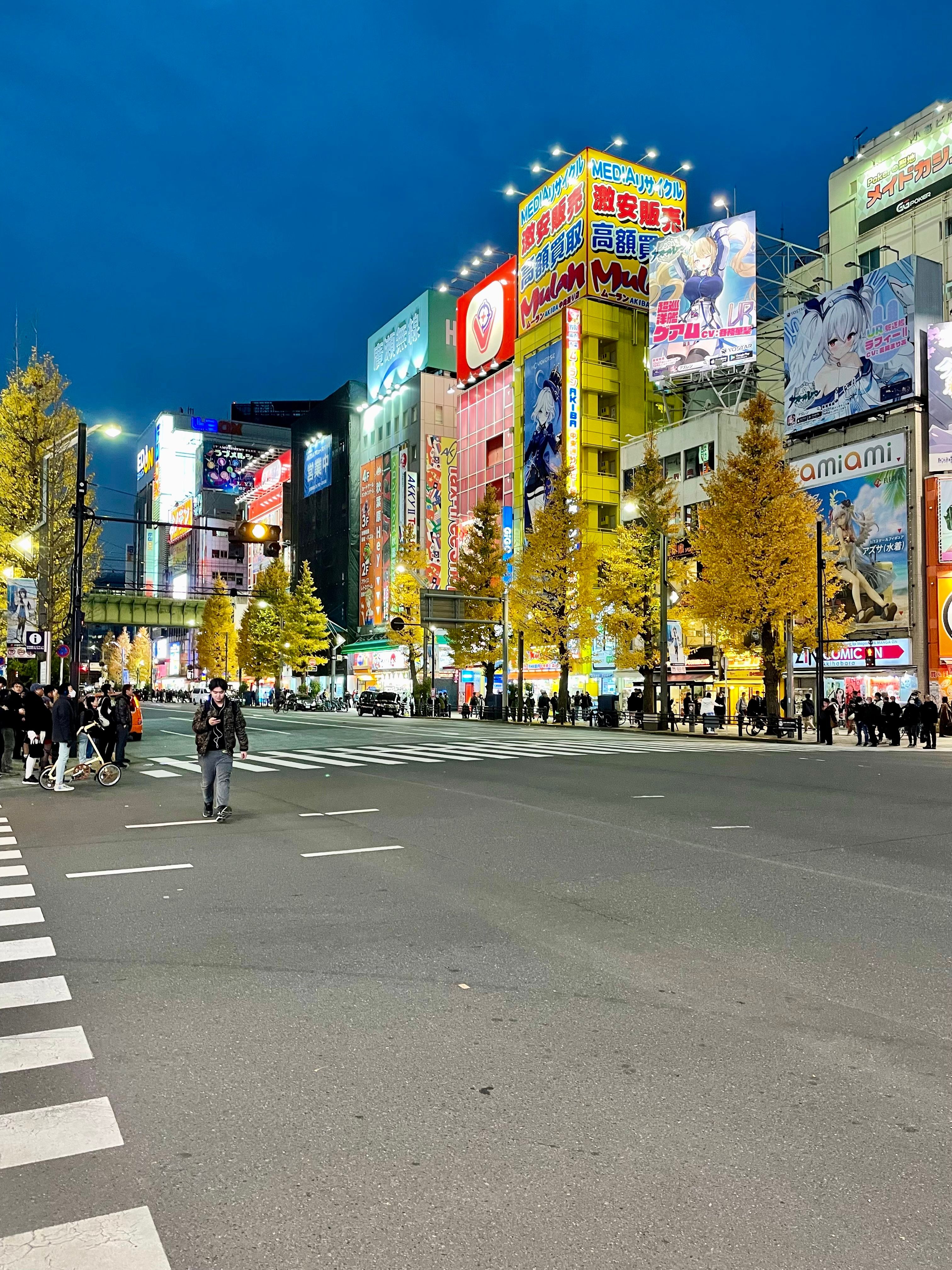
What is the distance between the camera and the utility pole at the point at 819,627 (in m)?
32.9

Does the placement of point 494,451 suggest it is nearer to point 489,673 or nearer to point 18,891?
point 489,673

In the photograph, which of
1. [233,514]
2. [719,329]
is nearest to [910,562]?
[719,329]

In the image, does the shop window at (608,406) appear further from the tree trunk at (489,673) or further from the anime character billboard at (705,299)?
the tree trunk at (489,673)

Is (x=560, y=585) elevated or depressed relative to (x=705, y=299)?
depressed

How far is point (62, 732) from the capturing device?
16.2 metres

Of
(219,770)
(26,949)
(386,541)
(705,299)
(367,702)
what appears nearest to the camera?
(26,949)

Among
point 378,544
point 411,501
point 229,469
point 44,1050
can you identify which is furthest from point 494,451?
point 229,469

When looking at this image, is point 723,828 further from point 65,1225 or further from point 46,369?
point 46,369

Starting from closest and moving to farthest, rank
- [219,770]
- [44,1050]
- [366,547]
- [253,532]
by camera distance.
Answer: [44,1050] → [219,770] → [253,532] → [366,547]

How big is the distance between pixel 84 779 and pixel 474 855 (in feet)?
40.3

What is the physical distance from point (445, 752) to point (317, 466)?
93207 mm

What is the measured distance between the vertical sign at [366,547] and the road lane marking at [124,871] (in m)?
87.0

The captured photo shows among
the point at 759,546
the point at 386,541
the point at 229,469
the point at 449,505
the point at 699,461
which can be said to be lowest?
the point at 759,546

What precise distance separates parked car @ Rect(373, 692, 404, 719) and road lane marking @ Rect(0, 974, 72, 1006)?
181 ft
